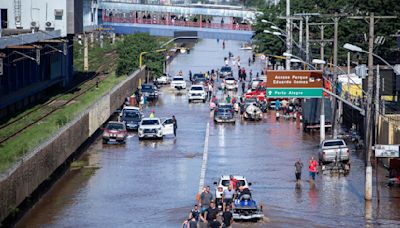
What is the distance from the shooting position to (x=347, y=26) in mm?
97625

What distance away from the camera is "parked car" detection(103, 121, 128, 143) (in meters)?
61.3

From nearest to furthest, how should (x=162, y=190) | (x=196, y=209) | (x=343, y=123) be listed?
(x=196, y=209) < (x=162, y=190) < (x=343, y=123)

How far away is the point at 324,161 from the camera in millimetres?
51250

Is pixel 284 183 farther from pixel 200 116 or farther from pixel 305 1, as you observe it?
pixel 305 1

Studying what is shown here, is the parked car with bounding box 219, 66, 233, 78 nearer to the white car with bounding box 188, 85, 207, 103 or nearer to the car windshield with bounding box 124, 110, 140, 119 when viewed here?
the white car with bounding box 188, 85, 207, 103

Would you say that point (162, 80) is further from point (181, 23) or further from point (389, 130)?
point (389, 130)

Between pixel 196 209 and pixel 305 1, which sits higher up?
pixel 305 1

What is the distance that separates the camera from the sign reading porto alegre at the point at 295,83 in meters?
55.1

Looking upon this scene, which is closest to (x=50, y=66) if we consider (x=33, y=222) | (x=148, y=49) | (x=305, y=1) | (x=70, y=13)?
(x=70, y=13)

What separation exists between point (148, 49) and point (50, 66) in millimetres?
29479

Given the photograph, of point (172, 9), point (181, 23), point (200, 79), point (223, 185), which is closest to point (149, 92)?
point (200, 79)

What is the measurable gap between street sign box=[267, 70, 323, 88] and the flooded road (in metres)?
3.72

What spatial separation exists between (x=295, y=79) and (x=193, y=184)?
11387 millimetres

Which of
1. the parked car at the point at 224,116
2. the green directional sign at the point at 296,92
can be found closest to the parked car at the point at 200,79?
the parked car at the point at 224,116
